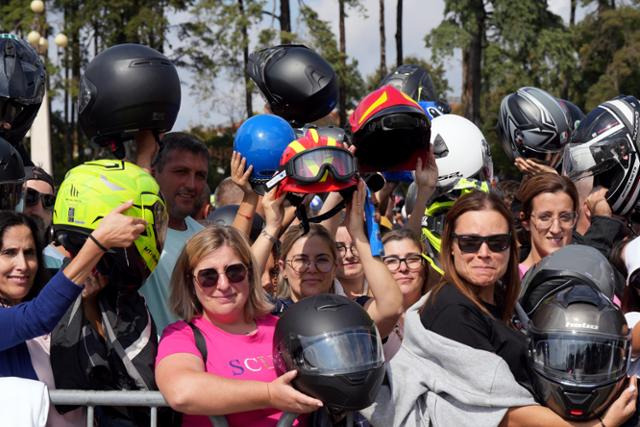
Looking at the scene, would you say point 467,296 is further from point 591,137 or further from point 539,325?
point 591,137

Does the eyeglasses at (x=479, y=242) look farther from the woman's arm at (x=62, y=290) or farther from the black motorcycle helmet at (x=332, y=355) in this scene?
the woman's arm at (x=62, y=290)

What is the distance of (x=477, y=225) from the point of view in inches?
159

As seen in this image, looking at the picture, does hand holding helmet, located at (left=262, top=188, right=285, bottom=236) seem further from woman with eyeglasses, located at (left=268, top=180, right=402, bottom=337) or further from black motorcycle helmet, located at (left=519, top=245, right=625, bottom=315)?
black motorcycle helmet, located at (left=519, top=245, right=625, bottom=315)

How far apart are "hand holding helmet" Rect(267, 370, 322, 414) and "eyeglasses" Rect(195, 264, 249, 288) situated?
1.92 ft

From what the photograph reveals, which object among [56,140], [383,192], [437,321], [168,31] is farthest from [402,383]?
[56,140]

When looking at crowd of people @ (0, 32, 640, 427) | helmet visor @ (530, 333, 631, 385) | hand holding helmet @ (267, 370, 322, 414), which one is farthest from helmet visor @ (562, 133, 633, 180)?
hand holding helmet @ (267, 370, 322, 414)

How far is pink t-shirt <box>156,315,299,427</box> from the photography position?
11.9 feet

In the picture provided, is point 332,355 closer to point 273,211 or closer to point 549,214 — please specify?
point 273,211

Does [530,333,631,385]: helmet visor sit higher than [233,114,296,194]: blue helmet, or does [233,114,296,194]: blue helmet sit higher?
[233,114,296,194]: blue helmet

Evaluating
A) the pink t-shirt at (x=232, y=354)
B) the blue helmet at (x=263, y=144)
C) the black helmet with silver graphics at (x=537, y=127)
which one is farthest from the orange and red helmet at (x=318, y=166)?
the black helmet with silver graphics at (x=537, y=127)

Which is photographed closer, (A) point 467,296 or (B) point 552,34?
(A) point 467,296

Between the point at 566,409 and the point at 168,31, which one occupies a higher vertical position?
the point at 168,31

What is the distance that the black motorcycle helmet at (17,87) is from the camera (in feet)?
17.0

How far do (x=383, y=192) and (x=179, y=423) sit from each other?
8.85 feet
